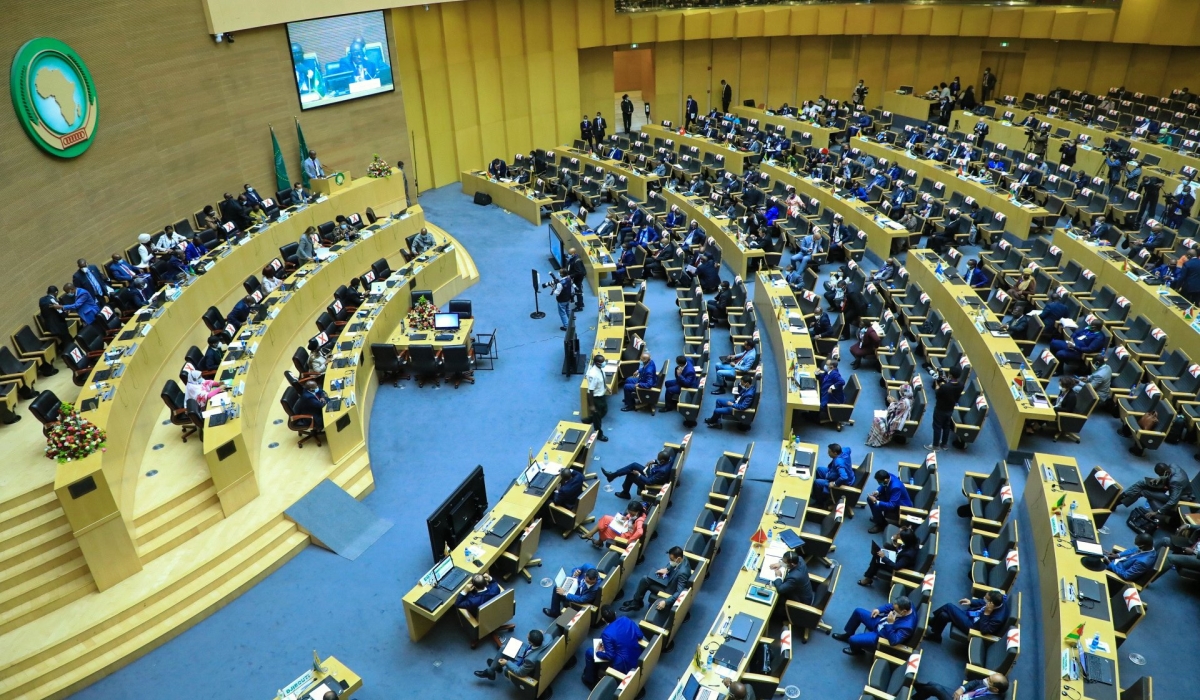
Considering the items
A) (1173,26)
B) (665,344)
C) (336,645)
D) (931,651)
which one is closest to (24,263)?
→ (336,645)

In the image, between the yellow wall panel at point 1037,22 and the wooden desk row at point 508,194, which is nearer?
the wooden desk row at point 508,194

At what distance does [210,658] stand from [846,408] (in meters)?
8.85

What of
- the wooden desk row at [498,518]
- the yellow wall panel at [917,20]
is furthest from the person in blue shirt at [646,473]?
the yellow wall panel at [917,20]

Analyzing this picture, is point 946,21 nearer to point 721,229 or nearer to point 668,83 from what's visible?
point 668,83

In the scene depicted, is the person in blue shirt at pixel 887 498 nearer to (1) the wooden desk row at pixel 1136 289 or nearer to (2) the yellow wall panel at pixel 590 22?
(1) the wooden desk row at pixel 1136 289

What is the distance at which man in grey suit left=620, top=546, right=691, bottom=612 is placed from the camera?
8.62m

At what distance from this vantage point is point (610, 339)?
13758mm

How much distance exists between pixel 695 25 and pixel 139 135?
2046 cm

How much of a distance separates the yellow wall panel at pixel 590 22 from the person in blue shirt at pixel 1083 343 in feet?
65.9

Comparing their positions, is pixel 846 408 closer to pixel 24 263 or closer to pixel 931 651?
pixel 931 651

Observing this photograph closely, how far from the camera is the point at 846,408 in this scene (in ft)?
38.8

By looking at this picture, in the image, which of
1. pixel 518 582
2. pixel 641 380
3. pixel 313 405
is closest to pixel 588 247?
pixel 641 380

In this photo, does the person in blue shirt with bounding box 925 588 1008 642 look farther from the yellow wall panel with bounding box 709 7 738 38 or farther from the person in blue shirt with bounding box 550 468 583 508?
the yellow wall panel with bounding box 709 7 738 38

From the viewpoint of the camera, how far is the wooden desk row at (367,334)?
11398 millimetres
